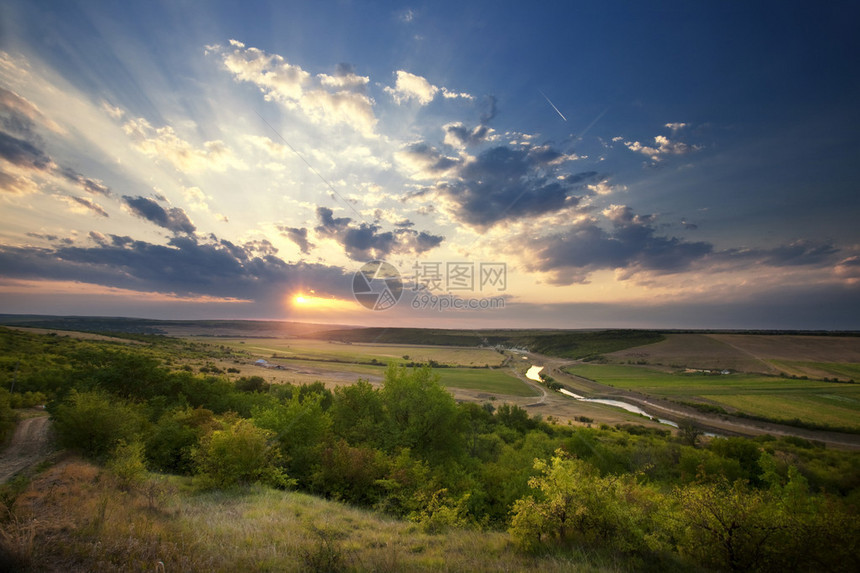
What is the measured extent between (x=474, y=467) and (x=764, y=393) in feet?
232

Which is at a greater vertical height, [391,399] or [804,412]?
[391,399]

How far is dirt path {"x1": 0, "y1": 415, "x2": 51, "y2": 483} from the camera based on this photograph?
17297 mm

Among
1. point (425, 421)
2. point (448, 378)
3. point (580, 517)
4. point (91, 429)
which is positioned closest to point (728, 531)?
point (580, 517)

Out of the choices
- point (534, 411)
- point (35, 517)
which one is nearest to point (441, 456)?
point (35, 517)

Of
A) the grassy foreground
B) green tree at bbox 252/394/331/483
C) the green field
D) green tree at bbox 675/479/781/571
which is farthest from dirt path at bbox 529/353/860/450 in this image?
green tree at bbox 252/394/331/483

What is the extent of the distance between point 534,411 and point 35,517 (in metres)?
63.3

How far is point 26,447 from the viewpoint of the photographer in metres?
20.3

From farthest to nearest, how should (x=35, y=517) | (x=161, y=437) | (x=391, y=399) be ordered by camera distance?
(x=391, y=399) < (x=161, y=437) < (x=35, y=517)

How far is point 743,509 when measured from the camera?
9.07m

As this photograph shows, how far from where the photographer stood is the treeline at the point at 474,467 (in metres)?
9.27

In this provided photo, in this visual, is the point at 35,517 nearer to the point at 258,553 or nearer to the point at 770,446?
the point at 258,553

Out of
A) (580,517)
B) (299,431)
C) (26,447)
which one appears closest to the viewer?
(580,517)

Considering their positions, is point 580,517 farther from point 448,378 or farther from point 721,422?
point 448,378

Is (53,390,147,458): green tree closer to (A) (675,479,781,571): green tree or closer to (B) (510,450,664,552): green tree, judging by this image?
(B) (510,450,664,552): green tree
